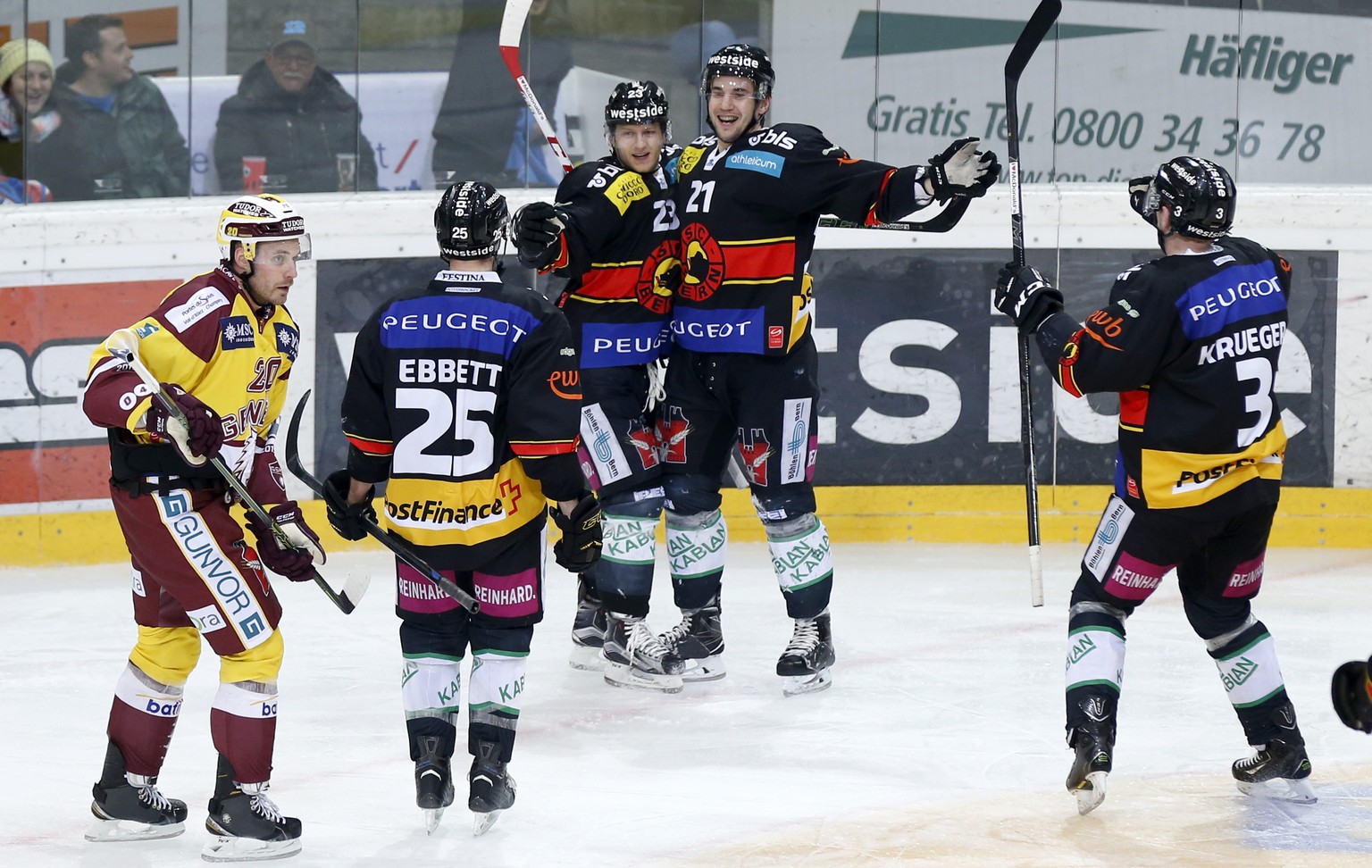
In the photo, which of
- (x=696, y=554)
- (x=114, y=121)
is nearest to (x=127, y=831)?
(x=696, y=554)

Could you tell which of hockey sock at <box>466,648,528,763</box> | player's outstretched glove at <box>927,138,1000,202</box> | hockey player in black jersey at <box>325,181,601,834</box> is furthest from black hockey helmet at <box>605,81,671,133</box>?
hockey sock at <box>466,648,528,763</box>

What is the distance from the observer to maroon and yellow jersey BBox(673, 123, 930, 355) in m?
4.74

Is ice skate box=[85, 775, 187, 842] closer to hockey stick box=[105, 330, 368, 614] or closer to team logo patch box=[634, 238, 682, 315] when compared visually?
hockey stick box=[105, 330, 368, 614]

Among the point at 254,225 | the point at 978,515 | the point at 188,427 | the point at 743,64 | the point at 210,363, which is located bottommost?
the point at 978,515

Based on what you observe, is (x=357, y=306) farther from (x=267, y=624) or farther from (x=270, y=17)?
(x=267, y=624)

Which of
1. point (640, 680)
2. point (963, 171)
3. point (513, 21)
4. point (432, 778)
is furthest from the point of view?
point (513, 21)

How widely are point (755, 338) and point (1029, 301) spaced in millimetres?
1129

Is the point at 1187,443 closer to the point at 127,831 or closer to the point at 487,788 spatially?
the point at 487,788

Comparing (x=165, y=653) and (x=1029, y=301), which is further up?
(x=1029, y=301)

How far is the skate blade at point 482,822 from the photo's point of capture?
11.9 ft

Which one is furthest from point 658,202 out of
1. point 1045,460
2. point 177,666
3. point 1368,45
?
point 1368,45

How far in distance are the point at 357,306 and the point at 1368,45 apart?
4.31m

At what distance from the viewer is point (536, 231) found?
183 inches

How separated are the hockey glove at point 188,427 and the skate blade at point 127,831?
0.88 meters
